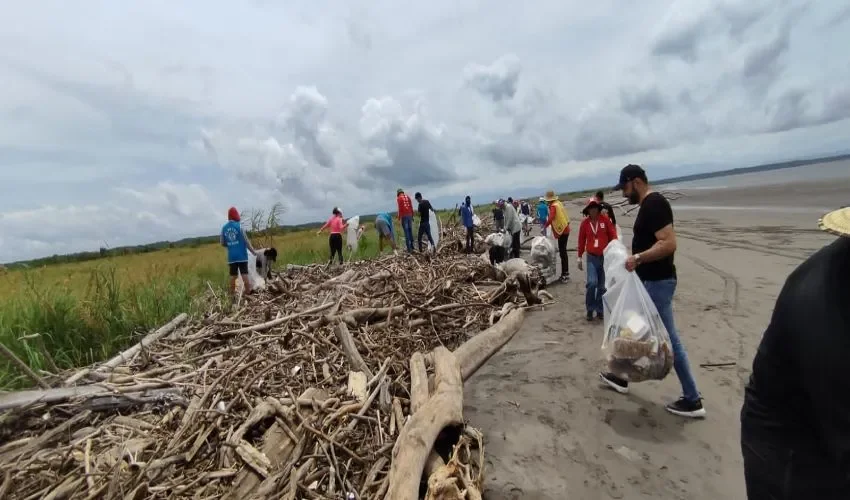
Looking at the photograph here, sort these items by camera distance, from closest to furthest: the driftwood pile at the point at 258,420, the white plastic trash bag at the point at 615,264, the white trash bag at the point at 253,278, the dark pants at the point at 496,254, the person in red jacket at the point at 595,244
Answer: the driftwood pile at the point at 258,420, the white plastic trash bag at the point at 615,264, the person in red jacket at the point at 595,244, the white trash bag at the point at 253,278, the dark pants at the point at 496,254

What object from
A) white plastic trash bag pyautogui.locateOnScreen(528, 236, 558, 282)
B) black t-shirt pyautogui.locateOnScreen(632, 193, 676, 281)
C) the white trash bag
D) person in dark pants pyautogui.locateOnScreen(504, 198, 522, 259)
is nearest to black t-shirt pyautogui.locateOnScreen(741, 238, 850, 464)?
black t-shirt pyautogui.locateOnScreen(632, 193, 676, 281)

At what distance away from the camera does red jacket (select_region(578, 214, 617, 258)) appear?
638 centimetres

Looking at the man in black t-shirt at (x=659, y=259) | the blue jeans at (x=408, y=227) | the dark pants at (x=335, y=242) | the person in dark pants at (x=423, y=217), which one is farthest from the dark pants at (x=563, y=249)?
the dark pants at (x=335, y=242)

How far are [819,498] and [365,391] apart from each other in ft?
9.72

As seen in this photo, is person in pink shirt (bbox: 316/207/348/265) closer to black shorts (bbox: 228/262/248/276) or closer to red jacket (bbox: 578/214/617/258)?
black shorts (bbox: 228/262/248/276)

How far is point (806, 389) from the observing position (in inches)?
48.8

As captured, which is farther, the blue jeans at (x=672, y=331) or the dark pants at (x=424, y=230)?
the dark pants at (x=424, y=230)

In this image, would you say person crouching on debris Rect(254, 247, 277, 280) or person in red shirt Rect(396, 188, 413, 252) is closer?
person crouching on debris Rect(254, 247, 277, 280)

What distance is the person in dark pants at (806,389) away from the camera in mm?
1142

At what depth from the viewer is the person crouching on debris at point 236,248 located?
26.5ft

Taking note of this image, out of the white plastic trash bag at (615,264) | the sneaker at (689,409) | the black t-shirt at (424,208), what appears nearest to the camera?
the sneaker at (689,409)

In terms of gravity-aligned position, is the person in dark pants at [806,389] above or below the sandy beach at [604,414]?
above

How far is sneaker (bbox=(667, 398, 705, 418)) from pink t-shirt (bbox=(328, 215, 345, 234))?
920 cm

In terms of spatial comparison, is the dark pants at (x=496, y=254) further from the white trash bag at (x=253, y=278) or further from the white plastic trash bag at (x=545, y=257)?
the white trash bag at (x=253, y=278)
